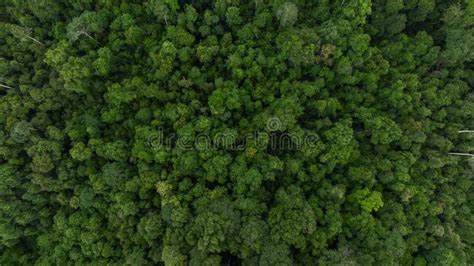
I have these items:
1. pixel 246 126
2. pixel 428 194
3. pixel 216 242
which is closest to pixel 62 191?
pixel 216 242
